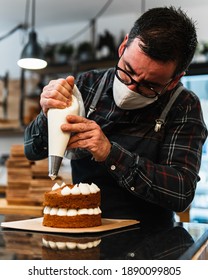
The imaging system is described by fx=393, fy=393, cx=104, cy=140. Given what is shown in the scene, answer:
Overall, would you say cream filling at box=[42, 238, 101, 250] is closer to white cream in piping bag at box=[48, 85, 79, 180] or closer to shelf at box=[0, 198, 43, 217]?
white cream in piping bag at box=[48, 85, 79, 180]

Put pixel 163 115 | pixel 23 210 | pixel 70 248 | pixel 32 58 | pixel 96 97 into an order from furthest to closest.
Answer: pixel 32 58, pixel 23 210, pixel 96 97, pixel 163 115, pixel 70 248

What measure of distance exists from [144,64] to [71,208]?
453mm

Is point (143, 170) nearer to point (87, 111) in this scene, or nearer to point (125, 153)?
point (125, 153)

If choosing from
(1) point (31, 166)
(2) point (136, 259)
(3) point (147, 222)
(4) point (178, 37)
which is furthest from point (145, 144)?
(1) point (31, 166)

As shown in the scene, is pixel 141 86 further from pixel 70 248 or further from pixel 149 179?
pixel 70 248

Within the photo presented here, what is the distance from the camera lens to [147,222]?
1.19 meters

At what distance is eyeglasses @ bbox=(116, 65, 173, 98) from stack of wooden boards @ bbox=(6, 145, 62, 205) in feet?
5.18

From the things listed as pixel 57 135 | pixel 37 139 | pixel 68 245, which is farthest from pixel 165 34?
pixel 68 245

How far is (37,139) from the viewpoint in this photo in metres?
1.30

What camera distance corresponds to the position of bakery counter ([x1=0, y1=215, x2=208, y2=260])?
0.72 metres

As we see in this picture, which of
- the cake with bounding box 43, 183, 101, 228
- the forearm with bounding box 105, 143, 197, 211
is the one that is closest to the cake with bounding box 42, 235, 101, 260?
the cake with bounding box 43, 183, 101, 228

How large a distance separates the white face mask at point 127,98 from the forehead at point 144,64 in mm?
77

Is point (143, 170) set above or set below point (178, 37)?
below
